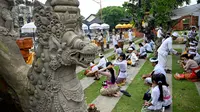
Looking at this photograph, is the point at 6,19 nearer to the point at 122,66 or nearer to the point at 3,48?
the point at 3,48

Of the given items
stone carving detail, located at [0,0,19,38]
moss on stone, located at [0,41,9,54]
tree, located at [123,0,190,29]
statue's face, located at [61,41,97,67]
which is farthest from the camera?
tree, located at [123,0,190,29]

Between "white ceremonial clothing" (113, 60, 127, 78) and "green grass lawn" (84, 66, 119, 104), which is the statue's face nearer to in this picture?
"green grass lawn" (84, 66, 119, 104)

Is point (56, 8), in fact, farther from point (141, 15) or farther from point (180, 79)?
point (141, 15)

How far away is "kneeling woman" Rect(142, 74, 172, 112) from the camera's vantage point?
5423 mm

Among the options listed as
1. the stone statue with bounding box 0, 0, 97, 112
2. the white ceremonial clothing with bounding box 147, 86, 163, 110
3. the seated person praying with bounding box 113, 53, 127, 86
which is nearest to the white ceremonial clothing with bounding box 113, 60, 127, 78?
the seated person praying with bounding box 113, 53, 127, 86

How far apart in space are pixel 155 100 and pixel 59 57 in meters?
3.29

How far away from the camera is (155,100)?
216 inches

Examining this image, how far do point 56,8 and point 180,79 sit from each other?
22.5 ft

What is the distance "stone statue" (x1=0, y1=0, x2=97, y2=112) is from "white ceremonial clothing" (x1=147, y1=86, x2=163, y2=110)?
267 centimetres

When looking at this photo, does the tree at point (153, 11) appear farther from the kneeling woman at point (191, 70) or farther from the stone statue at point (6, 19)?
the stone statue at point (6, 19)

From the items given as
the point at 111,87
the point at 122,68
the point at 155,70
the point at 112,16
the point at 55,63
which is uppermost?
the point at 112,16

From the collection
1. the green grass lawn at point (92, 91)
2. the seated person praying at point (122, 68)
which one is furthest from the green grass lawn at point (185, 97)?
the green grass lawn at point (92, 91)

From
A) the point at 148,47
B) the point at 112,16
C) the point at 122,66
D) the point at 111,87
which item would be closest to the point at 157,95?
the point at 111,87


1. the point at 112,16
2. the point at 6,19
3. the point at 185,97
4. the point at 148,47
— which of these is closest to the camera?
the point at 6,19
